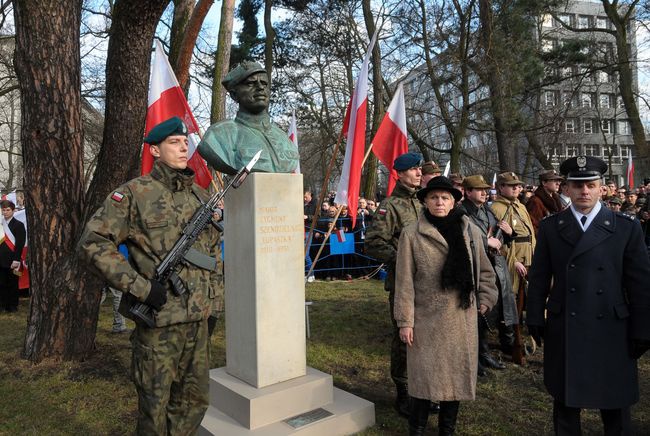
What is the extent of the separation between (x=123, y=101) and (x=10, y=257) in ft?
16.0

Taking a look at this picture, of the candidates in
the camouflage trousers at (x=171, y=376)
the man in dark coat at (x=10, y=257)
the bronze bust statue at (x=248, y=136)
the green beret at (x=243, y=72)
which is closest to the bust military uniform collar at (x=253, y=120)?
the bronze bust statue at (x=248, y=136)

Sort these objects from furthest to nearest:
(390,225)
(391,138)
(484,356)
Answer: (391,138) → (484,356) → (390,225)

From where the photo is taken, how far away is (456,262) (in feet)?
10.9

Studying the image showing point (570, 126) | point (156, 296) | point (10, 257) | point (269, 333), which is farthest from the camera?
point (570, 126)

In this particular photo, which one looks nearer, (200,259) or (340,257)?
(200,259)

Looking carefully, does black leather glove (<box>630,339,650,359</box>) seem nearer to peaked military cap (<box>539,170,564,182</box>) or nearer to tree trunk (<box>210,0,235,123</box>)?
peaked military cap (<box>539,170,564,182</box>)

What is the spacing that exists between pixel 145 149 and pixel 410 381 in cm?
391

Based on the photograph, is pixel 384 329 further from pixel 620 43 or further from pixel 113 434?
pixel 620 43

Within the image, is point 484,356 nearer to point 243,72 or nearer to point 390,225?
point 390,225

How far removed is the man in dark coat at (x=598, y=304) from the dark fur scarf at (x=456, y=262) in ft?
1.73

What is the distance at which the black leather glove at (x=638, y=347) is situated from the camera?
2.87 meters

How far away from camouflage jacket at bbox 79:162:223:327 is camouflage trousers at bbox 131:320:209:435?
0.14 m

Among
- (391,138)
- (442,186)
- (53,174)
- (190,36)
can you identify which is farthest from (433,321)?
(190,36)

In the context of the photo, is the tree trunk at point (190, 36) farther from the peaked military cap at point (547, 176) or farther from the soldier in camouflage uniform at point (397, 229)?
the peaked military cap at point (547, 176)
